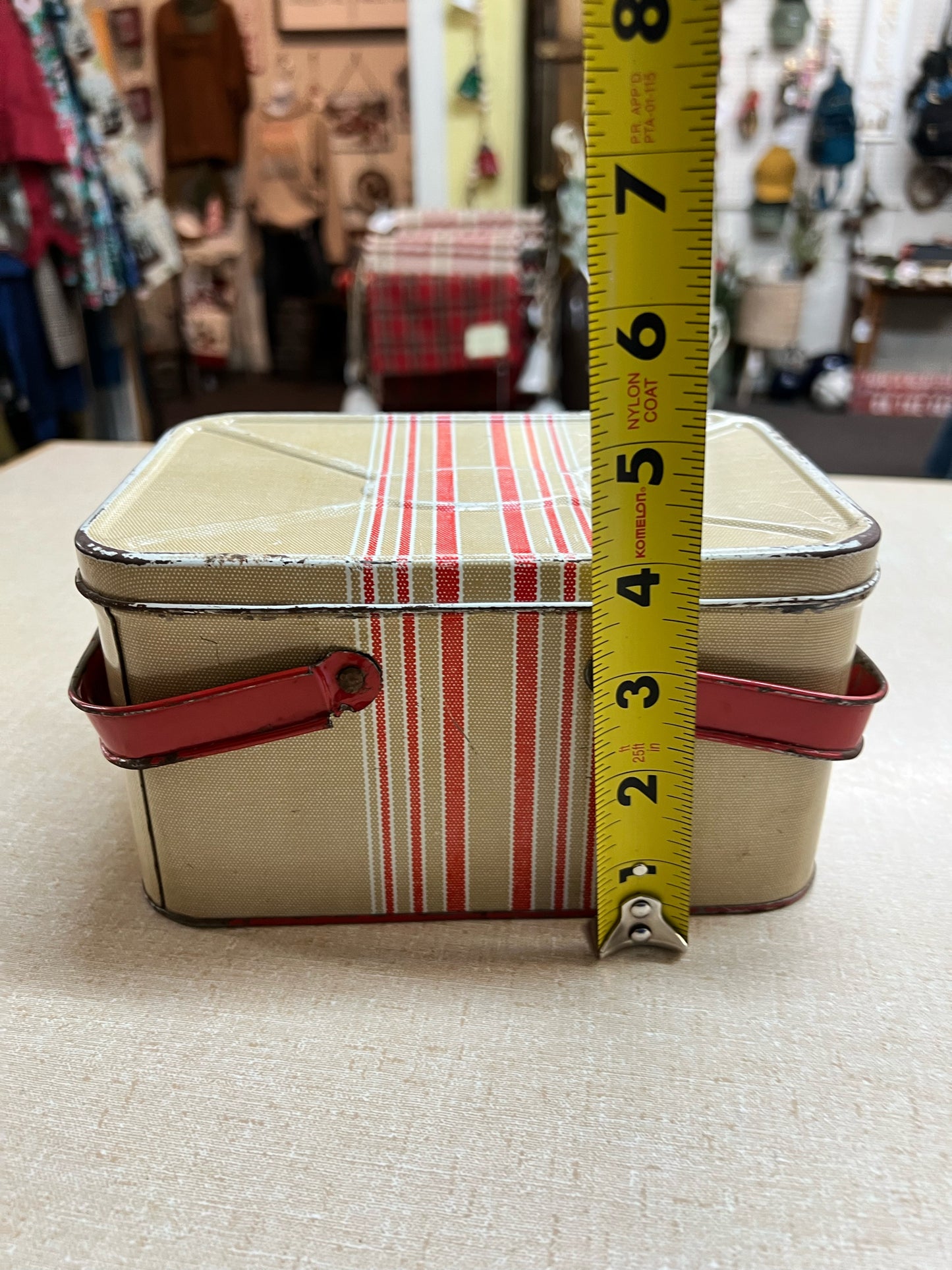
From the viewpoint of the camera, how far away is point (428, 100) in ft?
9.01

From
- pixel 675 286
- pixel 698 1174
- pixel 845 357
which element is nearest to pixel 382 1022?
pixel 698 1174

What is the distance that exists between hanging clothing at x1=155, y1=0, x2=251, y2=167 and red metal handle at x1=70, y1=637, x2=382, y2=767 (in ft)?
10.9

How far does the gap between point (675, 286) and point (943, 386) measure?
3367mm

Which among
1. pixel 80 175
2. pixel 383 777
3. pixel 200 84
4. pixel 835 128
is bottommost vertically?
pixel 383 777

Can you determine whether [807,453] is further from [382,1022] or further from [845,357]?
[382,1022]

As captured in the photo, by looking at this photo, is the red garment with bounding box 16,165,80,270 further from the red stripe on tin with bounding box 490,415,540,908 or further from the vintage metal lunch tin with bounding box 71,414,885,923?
the red stripe on tin with bounding box 490,415,540,908

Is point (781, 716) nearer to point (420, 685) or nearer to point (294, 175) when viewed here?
point (420, 685)

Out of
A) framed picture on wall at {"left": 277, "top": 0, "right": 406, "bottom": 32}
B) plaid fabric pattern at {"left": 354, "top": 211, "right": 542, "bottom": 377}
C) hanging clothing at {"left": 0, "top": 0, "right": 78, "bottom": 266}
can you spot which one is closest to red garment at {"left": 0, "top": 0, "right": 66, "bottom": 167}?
hanging clothing at {"left": 0, "top": 0, "right": 78, "bottom": 266}

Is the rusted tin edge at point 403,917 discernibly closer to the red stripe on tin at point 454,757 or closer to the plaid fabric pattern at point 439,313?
the red stripe on tin at point 454,757

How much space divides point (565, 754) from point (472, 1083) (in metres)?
0.19

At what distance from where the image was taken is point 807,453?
291 cm

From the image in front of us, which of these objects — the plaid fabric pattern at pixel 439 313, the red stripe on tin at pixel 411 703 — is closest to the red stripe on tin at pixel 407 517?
the red stripe on tin at pixel 411 703

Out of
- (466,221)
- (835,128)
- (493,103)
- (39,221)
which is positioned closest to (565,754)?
(466,221)

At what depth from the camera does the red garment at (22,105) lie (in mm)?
1767
